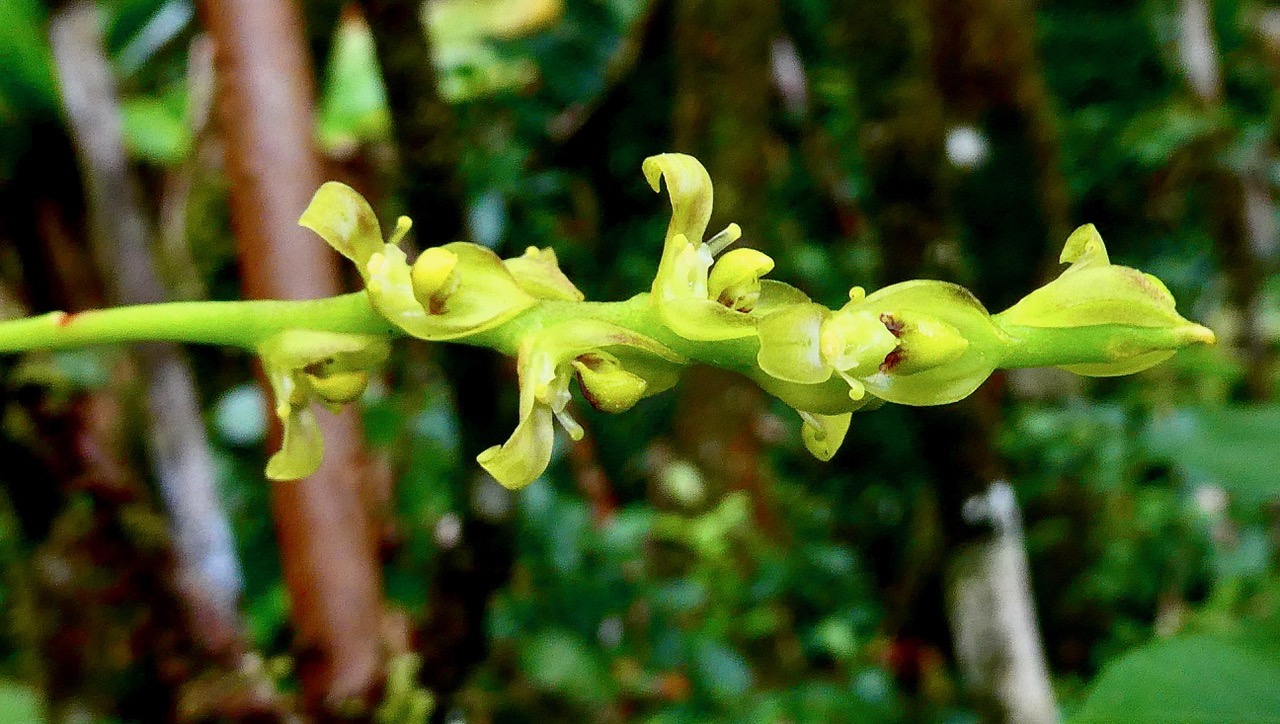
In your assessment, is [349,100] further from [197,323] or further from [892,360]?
[892,360]

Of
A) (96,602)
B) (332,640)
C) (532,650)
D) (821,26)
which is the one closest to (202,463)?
(96,602)

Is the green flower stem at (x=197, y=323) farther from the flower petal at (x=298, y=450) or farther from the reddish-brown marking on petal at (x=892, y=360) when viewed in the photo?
the reddish-brown marking on petal at (x=892, y=360)

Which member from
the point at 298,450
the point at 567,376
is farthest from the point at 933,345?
the point at 298,450

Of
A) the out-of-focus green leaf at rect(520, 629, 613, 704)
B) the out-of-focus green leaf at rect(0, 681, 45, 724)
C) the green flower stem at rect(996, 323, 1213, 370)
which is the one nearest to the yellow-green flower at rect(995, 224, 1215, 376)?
the green flower stem at rect(996, 323, 1213, 370)

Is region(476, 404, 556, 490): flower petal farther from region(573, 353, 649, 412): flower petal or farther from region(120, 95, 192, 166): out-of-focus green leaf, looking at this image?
region(120, 95, 192, 166): out-of-focus green leaf

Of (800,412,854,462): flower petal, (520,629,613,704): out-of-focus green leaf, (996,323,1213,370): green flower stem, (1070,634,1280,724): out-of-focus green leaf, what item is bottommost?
(520,629,613,704): out-of-focus green leaf

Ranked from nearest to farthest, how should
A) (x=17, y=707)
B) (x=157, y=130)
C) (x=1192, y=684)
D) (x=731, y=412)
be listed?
(x=1192, y=684) → (x=17, y=707) → (x=157, y=130) → (x=731, y=412)

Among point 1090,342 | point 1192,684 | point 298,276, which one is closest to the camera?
point 1090,342
